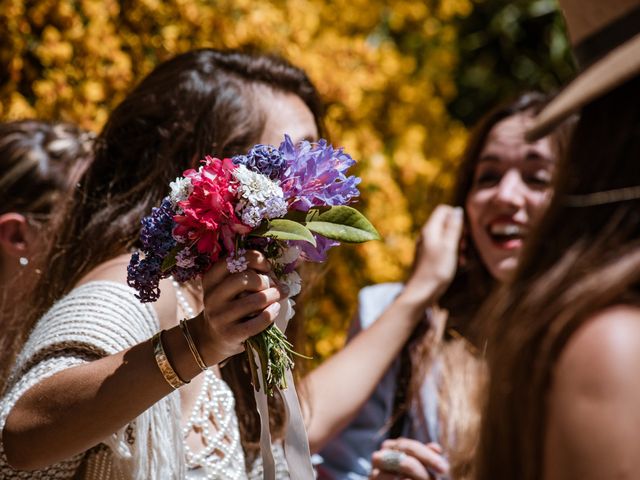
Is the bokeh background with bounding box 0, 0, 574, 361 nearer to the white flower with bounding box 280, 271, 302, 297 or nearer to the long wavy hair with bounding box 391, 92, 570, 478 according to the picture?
the long wavy hair with bounding box 391, 92, 570, 478

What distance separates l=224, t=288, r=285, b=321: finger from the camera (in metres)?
1.34

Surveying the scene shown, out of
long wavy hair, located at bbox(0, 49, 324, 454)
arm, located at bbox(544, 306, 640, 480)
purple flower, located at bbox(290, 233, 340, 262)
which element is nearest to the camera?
arm, located at bbox(544, 306, 640, 480)

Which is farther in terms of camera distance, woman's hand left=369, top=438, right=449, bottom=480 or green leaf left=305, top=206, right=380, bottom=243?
woman's hand left=369, top=438, right=449, bottom=480

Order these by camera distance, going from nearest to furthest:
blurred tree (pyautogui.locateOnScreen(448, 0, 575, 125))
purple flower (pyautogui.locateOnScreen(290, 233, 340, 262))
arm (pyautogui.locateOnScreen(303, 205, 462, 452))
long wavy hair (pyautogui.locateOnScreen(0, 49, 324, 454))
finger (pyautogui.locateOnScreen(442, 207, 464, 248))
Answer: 1. purple flower (pyautogui.locateOnScreen(290, 233, 340, 262))
2. long wavy hair (pyautogui.locateOnScreen(0, 49, 324, 454))
3. arm (pyautogui.locateOnScreen(303, 205, 462, 452))
4. finger (pyautogui.locateOnScreen(442, 207, 464, 248))
5. blurred tree (pyautogui.locateOnScreen(448, 0, 575, 125))

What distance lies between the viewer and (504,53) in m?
5.30

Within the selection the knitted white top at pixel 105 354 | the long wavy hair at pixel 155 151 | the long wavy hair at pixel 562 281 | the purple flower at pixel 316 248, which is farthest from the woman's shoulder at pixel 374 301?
the long wavy hair at pixel 562 281

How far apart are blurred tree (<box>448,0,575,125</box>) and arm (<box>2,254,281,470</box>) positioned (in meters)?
4.05

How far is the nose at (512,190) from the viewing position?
2.64 meters

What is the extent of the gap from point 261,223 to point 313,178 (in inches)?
4.7

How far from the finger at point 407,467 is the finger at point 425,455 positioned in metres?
0.01

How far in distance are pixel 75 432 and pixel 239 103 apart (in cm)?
85

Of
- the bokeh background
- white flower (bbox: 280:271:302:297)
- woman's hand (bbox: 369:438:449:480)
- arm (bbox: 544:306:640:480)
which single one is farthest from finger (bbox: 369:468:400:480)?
arm (bbox: 544:306:640:480)

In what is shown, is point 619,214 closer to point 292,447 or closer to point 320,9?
point 292,447

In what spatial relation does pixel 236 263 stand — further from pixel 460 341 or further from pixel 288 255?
pixel 460 341
